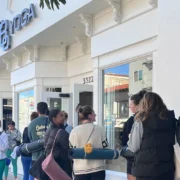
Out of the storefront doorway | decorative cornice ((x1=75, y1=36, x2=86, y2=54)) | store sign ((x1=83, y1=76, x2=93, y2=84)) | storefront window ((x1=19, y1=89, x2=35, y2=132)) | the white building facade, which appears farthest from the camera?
storefront window ((x1=19, y1=89, x2=35, y2=132))

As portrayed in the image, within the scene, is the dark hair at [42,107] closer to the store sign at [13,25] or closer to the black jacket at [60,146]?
the black jacket at [60,146]

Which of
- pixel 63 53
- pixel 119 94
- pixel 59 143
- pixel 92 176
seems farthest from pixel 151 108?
pixel 63 53

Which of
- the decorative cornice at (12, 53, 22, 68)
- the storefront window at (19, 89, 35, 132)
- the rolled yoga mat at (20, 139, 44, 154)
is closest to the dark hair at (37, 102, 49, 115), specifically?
the rolled yoga mat at (20, 139, 44, 154)

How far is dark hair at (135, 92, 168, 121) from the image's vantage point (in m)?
4.33

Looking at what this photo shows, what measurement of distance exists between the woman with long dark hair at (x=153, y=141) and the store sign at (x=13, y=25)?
24.4 feet

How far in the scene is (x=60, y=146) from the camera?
6.20 meters

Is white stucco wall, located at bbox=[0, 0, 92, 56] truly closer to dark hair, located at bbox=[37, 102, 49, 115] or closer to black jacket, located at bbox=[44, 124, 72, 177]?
dark hair, located at bbox=[37, 102, 49, 115]

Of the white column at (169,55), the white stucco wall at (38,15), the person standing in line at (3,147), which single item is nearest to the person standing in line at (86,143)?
the white column at (169,55)

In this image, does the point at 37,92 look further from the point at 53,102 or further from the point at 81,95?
the point at 81,95

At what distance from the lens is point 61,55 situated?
12.5 m

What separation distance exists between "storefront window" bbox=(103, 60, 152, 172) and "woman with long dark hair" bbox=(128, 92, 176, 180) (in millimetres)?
3698

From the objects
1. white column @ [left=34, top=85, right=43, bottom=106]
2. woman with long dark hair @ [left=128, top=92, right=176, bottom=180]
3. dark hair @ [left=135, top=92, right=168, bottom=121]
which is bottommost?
woman with long dark hair @ [left=128, top=92, right=176, bottom=180]

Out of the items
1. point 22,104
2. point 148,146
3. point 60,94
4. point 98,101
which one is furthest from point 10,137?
point 148,146

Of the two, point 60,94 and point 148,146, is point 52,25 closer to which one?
point 60,94
